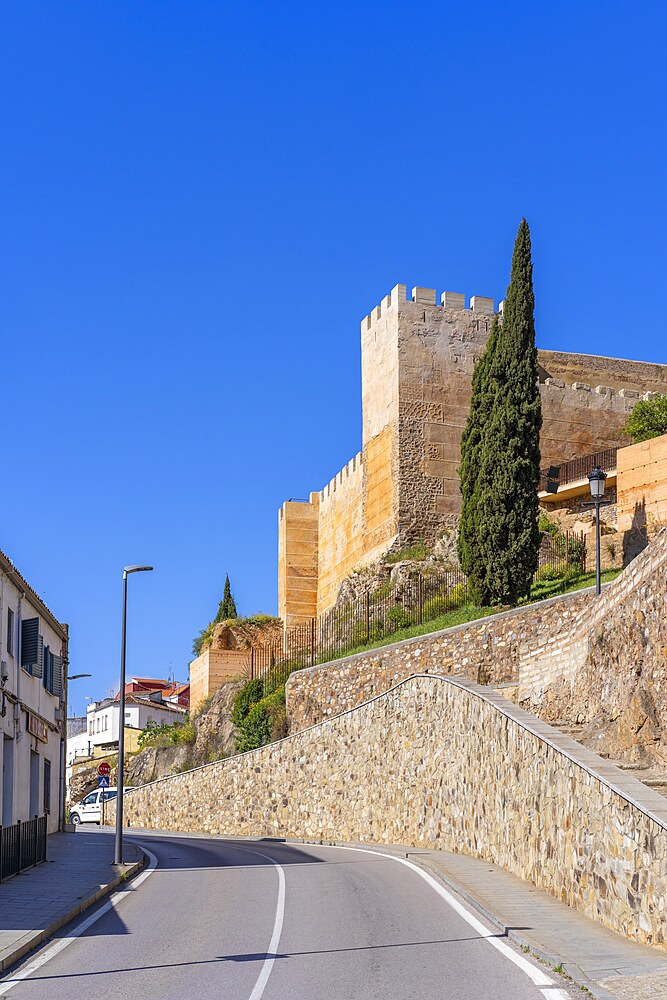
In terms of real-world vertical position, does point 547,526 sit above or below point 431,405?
below

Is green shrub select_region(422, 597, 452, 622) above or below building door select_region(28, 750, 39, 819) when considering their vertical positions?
above

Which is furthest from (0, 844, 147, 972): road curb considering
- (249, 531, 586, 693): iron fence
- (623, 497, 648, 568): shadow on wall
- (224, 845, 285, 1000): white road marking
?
(249, 531, 586, 693): iron fence

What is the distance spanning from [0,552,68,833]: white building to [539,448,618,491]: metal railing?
1826 cm

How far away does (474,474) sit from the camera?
36.2 meters

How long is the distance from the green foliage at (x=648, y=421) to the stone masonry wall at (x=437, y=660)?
40.4ft

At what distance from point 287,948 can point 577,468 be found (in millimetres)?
30867

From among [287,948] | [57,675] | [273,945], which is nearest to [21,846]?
[273,945]

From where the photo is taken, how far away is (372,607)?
138 ft

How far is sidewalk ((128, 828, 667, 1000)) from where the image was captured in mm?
9945

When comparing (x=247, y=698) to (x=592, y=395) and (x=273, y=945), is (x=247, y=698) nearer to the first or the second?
(x=592, y=395)

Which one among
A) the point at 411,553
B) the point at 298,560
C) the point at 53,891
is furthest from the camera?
the point at 298,560

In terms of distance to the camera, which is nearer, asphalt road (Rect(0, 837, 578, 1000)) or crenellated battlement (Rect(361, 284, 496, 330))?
asphalt road (Rect(0, 837, 578, 1000))

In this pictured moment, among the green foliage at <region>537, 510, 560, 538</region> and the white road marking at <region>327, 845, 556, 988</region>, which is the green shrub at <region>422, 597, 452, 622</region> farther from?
the white road marking at <region>327, 845, 556, 988</region>

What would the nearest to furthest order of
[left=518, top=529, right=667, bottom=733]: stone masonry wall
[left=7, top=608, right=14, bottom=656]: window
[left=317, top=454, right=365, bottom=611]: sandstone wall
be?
1. [left=518, top=529, right=667, bottom=733]: stone masonry wall
2. [left=7, top=608, right=14, bottom=656]: window
3. [left=317, top=454, right=365, bottom=611]: sandstone wall
